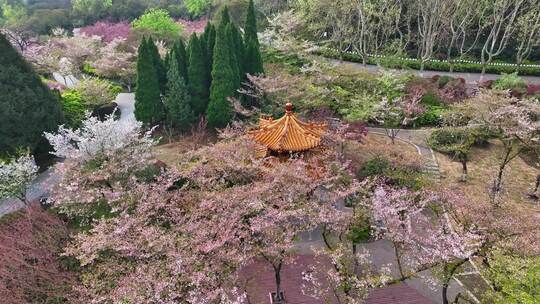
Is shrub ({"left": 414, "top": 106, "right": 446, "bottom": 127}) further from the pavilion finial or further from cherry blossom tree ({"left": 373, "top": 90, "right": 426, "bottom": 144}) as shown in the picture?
the pavilion finial

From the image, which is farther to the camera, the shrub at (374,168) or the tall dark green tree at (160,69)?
the tall dark green tree at (160,69)

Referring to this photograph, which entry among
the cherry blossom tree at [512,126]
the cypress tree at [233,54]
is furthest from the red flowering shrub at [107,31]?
the cherry blossom tree at [512,126]

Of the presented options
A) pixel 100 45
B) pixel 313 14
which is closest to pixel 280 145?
pixel 313 14

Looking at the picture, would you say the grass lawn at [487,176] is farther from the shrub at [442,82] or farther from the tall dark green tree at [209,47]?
the tall dark green tree at [209,47]

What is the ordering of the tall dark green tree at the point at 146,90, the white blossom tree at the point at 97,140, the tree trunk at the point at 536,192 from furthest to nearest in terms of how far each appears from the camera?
1. the tall dark green tree at the point at 146,90
2. the tree trunk at the point at 536,192
3. the white blossom tree at the point at 97,140

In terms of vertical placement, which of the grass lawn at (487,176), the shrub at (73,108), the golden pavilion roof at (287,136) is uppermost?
the golden pavilion roof at (287,136)

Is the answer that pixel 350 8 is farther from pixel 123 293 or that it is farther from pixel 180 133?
pixel 123 293

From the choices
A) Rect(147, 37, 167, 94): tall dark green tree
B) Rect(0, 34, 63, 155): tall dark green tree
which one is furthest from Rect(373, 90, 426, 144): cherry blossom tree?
Rect(0, 34, 63, 155): tall dark green tree

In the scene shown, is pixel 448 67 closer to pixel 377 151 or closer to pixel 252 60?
pixel 252 60
